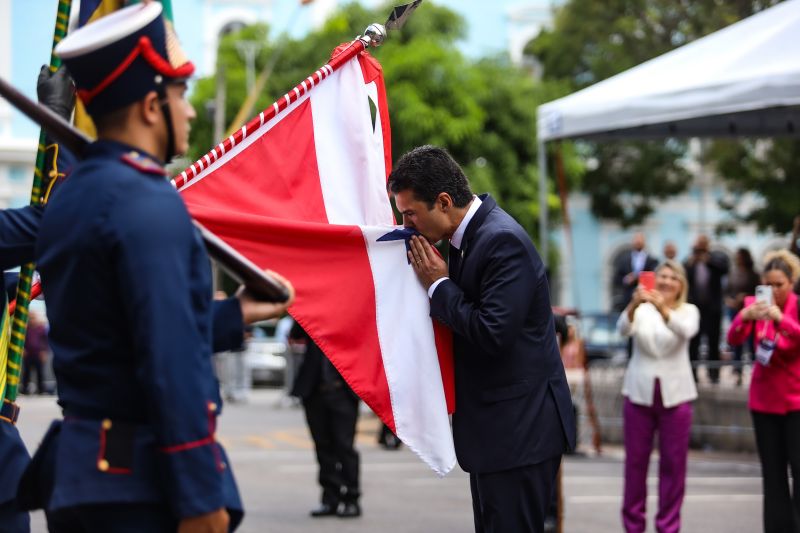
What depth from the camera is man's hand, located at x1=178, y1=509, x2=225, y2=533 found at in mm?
3158

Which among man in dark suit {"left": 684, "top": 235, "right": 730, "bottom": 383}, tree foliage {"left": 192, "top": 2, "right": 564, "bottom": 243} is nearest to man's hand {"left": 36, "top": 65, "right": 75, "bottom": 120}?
man in dark suit {"left": 684, "top": 235, "right": 730, "bottom": 383}

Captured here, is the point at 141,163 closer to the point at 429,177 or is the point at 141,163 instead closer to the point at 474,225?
the point at 429,177

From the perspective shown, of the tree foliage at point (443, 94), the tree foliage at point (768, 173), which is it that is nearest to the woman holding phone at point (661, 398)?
the tree foliage at point (768, 173)

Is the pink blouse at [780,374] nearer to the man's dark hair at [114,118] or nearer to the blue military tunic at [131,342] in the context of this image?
the blue military tunic at [131,342]

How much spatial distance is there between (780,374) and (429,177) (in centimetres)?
410

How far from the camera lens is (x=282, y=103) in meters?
5.73

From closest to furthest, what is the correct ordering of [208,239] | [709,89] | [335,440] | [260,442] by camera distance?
[208,239], [709,89], [335,440], [260,442]

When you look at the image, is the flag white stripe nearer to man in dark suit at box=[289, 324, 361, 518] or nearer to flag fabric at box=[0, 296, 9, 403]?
flag fabric at box=[0, 296, 9, 403]

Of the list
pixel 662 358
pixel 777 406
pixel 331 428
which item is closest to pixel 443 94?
pixel 331 428

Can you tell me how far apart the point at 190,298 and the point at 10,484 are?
159 cm

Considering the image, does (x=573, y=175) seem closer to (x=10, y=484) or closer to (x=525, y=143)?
(x=525, y=143)

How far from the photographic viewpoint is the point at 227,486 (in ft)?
11.0

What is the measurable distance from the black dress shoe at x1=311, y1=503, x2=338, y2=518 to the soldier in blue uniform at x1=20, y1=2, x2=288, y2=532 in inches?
295

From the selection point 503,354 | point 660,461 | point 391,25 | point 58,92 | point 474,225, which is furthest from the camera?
point 660,461
